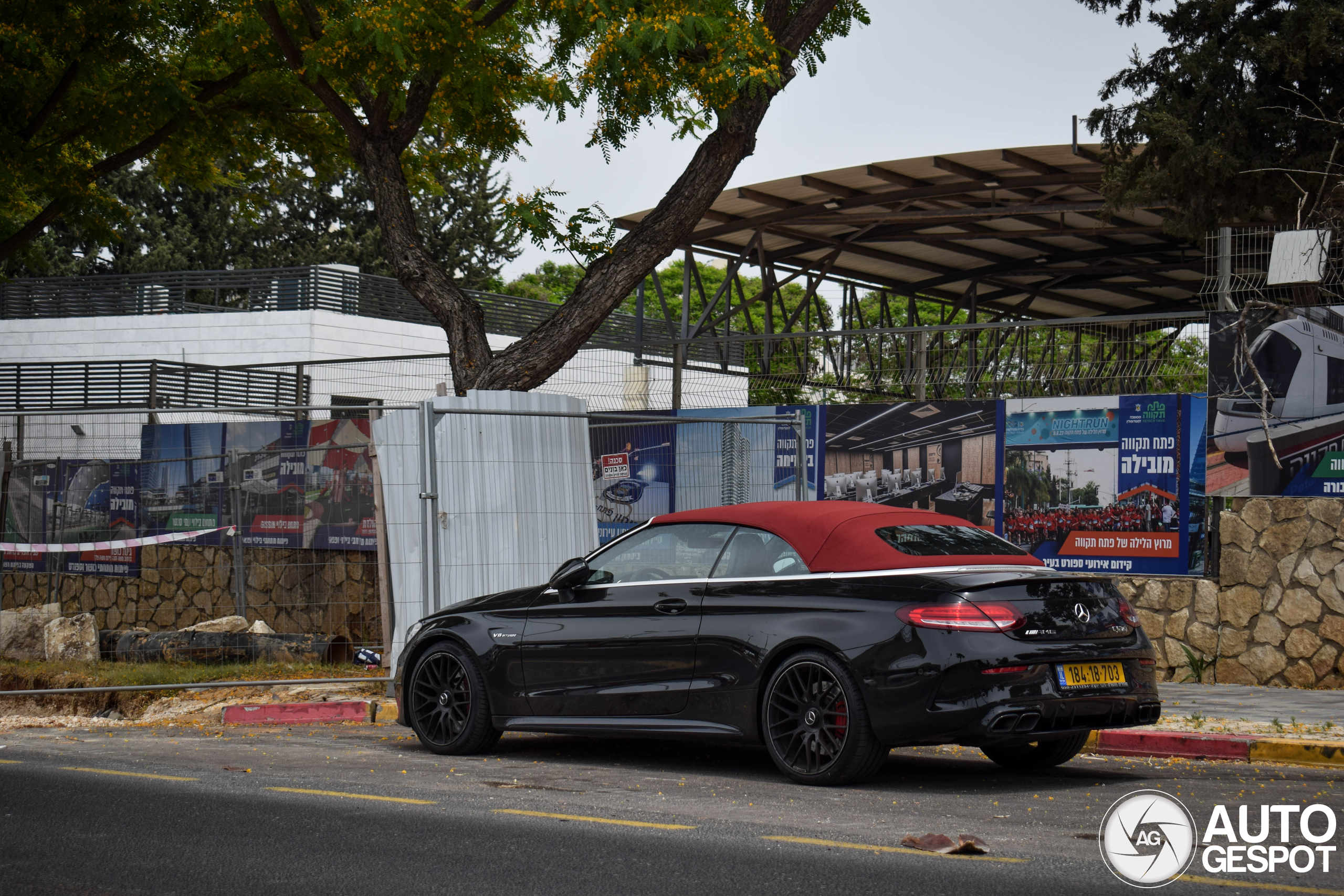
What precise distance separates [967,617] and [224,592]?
9625 mm

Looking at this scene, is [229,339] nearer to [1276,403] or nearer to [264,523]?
[264,523]

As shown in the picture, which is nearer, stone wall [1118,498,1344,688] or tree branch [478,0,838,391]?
stone wall [1118,498,1344,688]

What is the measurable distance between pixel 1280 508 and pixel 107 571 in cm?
1195

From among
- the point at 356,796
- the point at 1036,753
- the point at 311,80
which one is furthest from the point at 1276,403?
the point at 311,80

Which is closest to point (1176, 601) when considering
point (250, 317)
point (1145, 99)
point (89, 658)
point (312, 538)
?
point (1145, 99)

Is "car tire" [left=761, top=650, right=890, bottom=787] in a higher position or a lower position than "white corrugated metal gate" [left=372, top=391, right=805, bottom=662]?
lower

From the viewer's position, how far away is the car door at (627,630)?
24.8 ft

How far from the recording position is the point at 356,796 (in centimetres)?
689

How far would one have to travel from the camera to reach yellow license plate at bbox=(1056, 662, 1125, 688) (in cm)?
668

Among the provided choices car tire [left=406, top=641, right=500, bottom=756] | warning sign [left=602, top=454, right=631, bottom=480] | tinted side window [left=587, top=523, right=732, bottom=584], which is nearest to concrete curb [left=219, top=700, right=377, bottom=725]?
car tire [left=406, top=641, right=500, bottom=756]

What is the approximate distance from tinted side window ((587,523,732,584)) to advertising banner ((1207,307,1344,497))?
6.47 meters

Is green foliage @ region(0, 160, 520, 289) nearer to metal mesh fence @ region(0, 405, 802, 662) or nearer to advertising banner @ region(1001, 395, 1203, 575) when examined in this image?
metal mesh fence @ region(0, 405, 802, 662)

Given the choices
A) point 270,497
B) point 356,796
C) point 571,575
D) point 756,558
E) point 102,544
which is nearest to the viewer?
point 356,796

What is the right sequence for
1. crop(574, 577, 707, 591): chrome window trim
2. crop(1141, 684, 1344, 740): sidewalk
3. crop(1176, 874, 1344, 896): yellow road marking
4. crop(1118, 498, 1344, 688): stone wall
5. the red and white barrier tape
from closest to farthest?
crop(1176, 874, 1344, 896): yellow road marking
crop(574, 577, 707, 591): chrome window trim
crop(1141, 684, 1344, 740): sidewalk
crop(1118, 498, 1344, 688): stone wall
the red and white barrier tape
